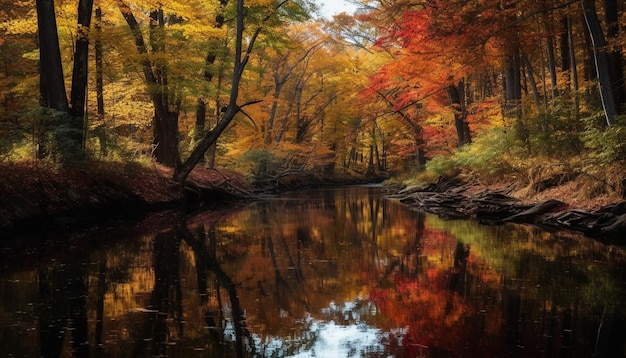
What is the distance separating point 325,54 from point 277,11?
18425 mm

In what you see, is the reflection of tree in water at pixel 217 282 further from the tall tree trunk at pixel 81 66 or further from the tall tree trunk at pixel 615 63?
the tall tree trunk at pixel 615 63

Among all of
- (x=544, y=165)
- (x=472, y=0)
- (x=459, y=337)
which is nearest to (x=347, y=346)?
(x=459, y=337)

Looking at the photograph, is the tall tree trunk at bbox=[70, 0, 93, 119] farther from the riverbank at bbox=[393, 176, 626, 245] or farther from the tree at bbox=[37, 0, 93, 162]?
the riverbank at bbox=[393, 176, 626, 245]

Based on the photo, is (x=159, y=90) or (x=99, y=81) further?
(x=99, y=81)

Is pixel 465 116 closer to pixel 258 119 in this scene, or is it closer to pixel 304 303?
pixel 258 119

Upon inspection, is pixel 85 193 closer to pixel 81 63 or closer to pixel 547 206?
pixel 81 63

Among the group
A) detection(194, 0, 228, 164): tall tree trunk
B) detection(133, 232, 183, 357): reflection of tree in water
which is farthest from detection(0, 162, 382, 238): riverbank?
detection(133, 232, 183, 357): reflection of tree in water

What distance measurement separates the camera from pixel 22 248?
8.60 m

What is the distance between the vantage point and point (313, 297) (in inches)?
221

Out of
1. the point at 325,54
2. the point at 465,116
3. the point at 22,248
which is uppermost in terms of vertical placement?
the point at 325,54

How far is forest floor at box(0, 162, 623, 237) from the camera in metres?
10.5

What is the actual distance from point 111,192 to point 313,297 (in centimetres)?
1049

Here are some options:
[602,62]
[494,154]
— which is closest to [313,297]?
[602,62]

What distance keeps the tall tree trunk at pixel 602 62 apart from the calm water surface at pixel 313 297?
Answer: 396 cm
